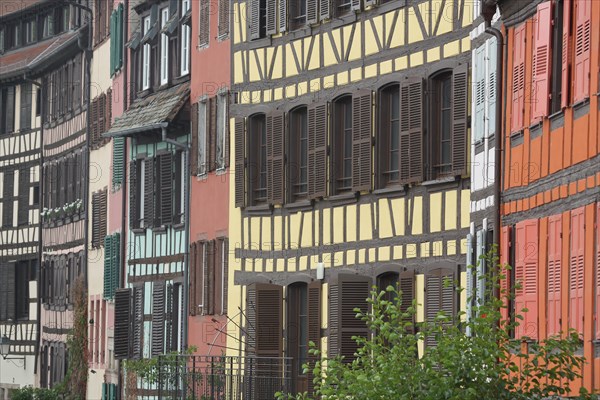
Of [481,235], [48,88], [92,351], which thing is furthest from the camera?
[48,88]

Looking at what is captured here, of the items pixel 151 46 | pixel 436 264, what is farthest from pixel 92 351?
pixel 436 264

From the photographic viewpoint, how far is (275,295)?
103 ft

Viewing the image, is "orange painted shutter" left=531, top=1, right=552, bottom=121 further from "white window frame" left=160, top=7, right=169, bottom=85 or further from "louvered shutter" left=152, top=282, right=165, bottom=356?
"louvered shutter" left=152, top=282, right=165, bottom=356

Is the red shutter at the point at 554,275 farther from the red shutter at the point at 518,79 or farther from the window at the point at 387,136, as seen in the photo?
the window at the point at 387,136

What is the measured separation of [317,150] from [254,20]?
3.55 meters

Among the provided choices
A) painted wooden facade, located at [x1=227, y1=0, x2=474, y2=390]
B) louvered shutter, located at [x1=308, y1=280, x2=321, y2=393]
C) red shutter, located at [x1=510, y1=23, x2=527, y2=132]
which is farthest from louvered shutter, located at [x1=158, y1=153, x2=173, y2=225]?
red shutter, located at [x1=510, y1=23, x2=527, y2=132]

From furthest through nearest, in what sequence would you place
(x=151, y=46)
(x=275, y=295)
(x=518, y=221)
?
(x=151, y=46) → (x=275, y=295) → (x=518, y=221)

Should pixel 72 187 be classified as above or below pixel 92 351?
above

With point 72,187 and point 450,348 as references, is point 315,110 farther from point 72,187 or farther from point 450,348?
point 72,187

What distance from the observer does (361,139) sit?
28688mm

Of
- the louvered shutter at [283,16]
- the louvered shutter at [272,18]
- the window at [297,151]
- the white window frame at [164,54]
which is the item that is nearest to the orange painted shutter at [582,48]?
the window at [297,151]

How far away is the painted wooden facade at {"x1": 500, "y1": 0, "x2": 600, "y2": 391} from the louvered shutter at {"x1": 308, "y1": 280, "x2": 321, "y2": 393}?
22.8ft

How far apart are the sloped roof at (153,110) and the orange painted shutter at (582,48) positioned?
17.7m

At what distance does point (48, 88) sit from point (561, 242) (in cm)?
3672
